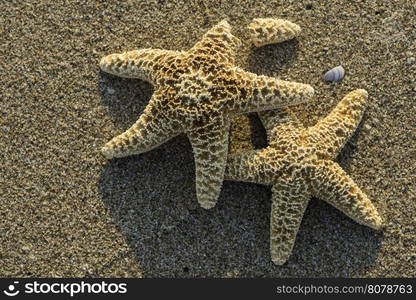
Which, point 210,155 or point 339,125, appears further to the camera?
point 339,125

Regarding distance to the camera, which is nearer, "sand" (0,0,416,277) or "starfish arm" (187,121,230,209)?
"starfish arm" (187,121,230,209)

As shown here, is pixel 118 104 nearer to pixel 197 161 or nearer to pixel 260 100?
pixel 197 161

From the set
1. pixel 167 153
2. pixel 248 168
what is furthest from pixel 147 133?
pixel 248 168

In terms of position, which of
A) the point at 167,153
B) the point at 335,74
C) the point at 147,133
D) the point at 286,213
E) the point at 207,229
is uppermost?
the point at 335,74

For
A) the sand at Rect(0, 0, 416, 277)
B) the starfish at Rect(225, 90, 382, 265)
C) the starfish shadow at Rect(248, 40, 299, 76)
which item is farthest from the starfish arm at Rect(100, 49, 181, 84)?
the starfish at Rect(225, 90, 382, 265)

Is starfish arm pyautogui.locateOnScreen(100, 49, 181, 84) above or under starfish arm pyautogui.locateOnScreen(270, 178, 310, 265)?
above

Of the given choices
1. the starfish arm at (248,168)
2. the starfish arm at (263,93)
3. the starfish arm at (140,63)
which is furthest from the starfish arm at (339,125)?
the starfish arm at (140,63)

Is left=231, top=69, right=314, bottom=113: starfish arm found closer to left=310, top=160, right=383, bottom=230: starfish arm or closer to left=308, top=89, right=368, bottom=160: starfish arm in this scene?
left=308, top=89, right=368, bottom=160: starfish arm

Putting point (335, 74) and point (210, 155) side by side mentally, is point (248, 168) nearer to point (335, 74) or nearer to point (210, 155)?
point (210, 155)
